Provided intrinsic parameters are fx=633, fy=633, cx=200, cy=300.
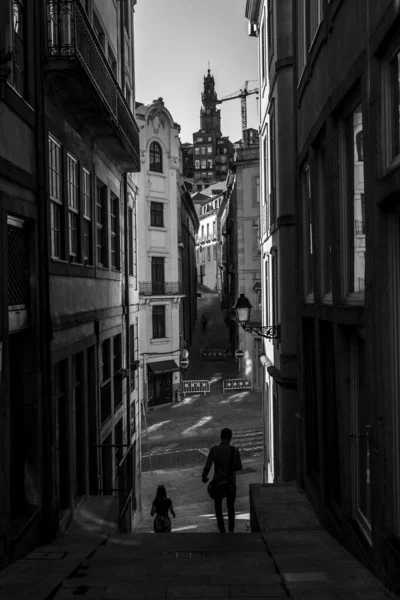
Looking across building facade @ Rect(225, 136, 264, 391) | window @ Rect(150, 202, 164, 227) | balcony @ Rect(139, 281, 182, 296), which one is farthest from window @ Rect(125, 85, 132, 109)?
building facade @ Rect(225, 136, 264, 391)

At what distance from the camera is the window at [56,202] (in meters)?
10.4

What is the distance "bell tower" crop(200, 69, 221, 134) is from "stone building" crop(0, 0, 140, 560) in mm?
152526

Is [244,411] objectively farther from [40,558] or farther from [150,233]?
[40,558]

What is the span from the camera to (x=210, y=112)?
166125 millimetres

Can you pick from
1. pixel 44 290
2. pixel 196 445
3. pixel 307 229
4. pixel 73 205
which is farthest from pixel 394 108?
pixel 196 445

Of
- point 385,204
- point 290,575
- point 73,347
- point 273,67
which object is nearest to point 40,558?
point 290,575

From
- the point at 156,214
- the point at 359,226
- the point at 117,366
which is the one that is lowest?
the point at 117,366

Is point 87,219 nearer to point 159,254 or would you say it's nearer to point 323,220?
point 323,220

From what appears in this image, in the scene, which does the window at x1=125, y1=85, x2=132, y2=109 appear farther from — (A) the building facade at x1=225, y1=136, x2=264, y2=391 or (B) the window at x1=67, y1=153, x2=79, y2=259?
(A) the building facade at x1=225, y1=136, x2=264, y2=391

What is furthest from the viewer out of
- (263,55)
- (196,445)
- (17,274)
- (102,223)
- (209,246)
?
(209,246)

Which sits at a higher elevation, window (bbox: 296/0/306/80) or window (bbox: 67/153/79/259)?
window (bbox: 296/0/306/80)

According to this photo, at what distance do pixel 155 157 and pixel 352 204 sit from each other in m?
32.1

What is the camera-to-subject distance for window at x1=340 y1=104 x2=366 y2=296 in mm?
6611

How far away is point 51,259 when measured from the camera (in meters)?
9.93
